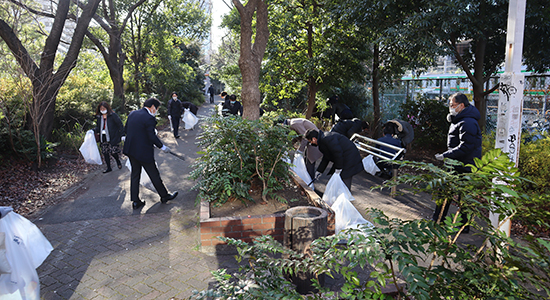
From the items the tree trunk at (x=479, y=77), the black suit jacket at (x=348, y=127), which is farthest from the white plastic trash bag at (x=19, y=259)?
the tree trunk at (x=479, y=77)

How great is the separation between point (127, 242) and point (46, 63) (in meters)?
6.80

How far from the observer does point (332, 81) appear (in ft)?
40.5

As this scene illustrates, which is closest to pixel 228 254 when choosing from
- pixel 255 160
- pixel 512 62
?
pixel 255 160

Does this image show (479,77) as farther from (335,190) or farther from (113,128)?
(113,128)

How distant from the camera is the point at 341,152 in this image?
238 inches

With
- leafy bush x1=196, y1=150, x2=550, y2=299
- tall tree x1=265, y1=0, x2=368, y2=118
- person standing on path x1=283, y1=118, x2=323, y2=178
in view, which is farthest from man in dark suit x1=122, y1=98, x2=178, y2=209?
tall tree x1=265, y1=0, x2=368, y2=118

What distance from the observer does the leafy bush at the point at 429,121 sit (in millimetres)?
9805

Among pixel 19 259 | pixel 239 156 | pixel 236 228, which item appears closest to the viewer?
pixel 19 259

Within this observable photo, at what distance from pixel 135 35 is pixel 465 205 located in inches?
806

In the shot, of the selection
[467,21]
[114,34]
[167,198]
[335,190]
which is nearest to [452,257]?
[335,190]

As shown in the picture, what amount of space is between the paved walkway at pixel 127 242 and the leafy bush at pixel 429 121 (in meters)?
2.96

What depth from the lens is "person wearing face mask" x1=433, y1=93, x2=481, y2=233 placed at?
5.05 m

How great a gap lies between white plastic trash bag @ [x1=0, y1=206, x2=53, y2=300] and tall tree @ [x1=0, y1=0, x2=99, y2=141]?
5.99 meters

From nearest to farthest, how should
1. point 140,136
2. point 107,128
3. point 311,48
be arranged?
1. point 140,136
2. point 107,128
3. point 311,48
